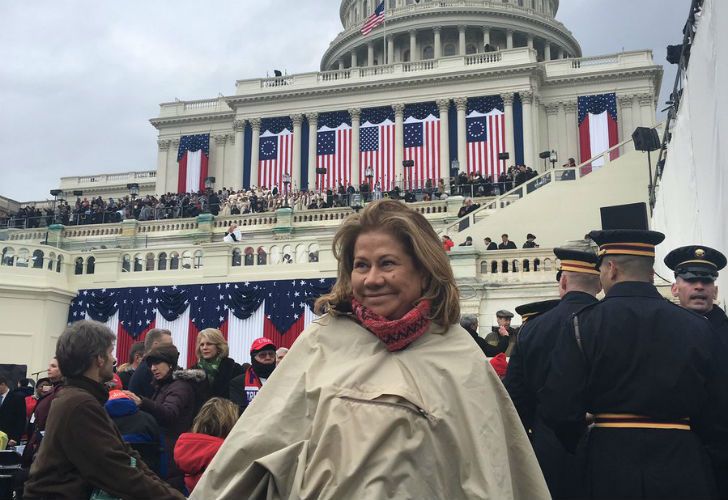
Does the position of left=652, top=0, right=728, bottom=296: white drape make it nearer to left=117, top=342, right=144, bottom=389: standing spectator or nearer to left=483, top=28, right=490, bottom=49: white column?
left=117, top=342, right=144, bottom=389: standing spectator

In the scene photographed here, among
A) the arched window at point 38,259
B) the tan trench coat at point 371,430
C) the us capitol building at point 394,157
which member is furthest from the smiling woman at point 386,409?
the arched window at point 38,259

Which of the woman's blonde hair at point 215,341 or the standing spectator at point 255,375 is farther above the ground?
the woman's blonde hair at point 215,341

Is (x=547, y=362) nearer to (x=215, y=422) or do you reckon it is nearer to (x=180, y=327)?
(x=215, y=422)

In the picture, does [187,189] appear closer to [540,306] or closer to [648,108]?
[648,108]

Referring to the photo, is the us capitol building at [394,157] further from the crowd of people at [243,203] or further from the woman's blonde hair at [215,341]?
the woman's blonde hair at [215,341]

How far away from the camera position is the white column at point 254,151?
4691cm

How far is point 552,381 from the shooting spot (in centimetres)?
381

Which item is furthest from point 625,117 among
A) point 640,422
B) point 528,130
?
point 640,422

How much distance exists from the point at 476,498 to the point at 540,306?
10.4 feet

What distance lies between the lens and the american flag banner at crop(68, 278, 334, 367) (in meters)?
19.0

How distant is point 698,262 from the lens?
15.9 feet

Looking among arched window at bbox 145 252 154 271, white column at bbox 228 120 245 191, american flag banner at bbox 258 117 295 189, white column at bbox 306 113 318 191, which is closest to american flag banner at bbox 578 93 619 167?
white column at bbox 306 113 318 191

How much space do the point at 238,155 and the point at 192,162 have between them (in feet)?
18.5

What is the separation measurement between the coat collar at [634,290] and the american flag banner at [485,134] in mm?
39949
